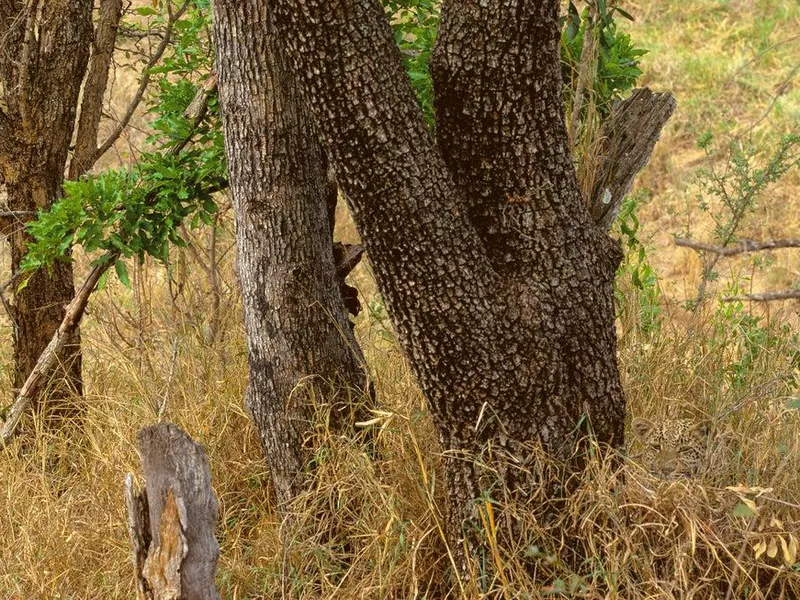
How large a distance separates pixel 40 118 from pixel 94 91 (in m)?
0.34

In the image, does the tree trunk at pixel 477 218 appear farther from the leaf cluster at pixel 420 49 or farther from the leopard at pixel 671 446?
the leaf cluster at pixel 420 49

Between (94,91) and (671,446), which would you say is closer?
(671,446)

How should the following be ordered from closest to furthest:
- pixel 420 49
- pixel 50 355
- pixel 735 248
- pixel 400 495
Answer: pixel 735 248 → pixel 400 495 → pixel 420 49 → pixel 50 355

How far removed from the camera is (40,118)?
168 inches

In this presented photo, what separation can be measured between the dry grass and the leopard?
9cm

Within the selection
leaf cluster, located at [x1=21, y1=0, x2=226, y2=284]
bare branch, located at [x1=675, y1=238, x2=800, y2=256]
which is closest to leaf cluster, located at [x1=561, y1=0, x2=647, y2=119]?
leaf cluster, located at [x1=21, y1=0, x2=226, y2=284]

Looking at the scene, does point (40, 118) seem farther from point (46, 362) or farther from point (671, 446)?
point (671, 446)

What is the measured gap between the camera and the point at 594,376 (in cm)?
297

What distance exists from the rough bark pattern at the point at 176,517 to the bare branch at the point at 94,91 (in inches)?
93.8

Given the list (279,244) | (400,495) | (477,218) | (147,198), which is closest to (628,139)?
(477,218)

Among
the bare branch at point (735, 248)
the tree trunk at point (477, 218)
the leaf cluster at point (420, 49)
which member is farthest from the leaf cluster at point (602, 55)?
the bare branch at point (735, 248)

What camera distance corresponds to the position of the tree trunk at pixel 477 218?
2.66 metres

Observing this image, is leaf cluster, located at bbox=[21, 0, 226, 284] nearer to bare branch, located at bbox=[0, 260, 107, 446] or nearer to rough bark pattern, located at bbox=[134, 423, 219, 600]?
bare branch, located at bbox=[0, 260, 107, 446]

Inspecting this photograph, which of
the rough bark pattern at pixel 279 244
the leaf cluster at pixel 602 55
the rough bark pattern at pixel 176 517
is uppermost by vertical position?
the leaf cluster at pixel 602 55
